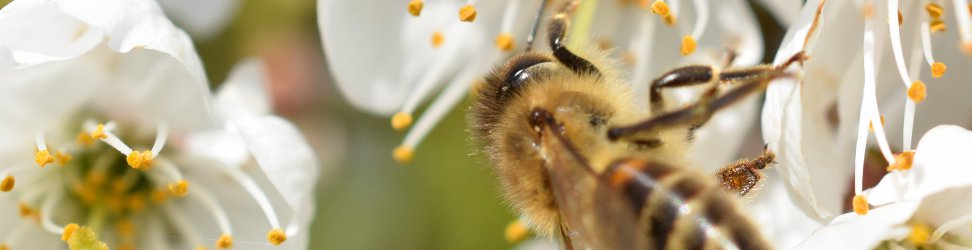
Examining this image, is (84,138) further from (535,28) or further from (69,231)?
(535,28)

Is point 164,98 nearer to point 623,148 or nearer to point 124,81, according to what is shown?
point 124,81

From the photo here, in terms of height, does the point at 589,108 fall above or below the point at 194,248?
above

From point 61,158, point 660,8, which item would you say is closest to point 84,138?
point 61,158

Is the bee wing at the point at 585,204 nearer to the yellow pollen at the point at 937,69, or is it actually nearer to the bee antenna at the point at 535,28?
the bee antenna at the point at 535,28

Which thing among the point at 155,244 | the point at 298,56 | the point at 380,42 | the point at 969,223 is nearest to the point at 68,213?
the point at 155,244

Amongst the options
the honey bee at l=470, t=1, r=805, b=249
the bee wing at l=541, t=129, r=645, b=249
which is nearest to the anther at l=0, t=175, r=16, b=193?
the honey bee at l=470, t=1, r=805, b=249

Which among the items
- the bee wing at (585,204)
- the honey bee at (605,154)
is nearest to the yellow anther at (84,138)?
the honey bee at (605,154)
